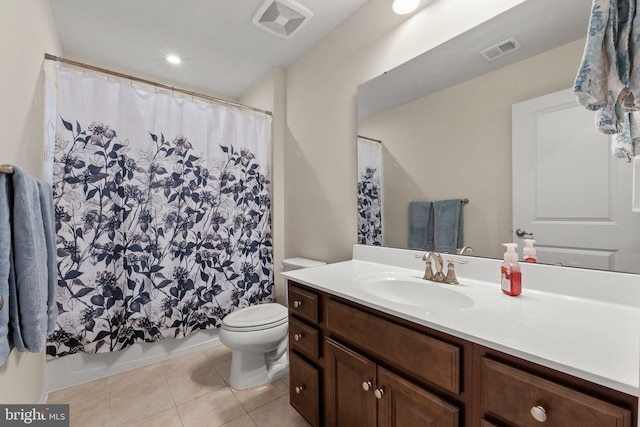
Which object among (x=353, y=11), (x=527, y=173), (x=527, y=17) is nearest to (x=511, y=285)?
(x=527, y=173)

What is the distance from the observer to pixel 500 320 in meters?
0.78

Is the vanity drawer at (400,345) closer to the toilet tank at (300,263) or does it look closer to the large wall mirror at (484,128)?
the large wall mirror at (484,128)

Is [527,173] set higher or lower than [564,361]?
higher

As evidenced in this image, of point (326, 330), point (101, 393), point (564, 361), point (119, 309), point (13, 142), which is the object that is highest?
point (13, 142)

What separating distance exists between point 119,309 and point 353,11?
2.52 metres

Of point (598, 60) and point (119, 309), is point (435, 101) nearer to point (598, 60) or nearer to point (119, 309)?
point (598, 60)

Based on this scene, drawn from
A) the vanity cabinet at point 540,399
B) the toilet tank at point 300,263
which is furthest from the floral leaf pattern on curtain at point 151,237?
the vanity cabinet at point 540,399

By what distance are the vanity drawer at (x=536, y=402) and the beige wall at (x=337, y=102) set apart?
47.0 inches

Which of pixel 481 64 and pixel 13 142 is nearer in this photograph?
pixel 13 142

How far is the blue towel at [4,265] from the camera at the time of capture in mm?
881

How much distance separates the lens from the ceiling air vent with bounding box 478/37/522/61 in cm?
112

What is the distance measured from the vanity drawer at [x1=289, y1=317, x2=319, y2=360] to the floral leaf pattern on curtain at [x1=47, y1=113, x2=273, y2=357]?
106cm

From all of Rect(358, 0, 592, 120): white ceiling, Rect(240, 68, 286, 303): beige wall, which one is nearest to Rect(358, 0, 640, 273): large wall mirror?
Rect(358, 0, 592, 120): white ceiling

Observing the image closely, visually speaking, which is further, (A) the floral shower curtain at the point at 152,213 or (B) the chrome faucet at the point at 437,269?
(A) the floral shower curtain at the point at 152,213
